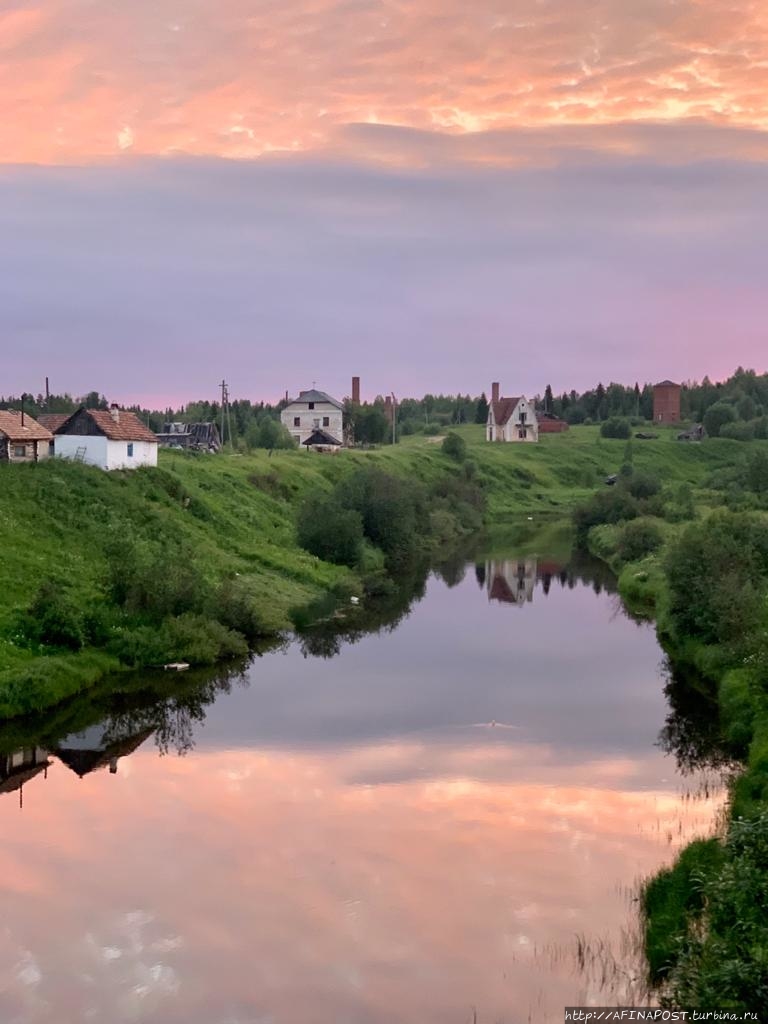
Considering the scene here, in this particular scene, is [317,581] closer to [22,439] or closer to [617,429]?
[22,439]

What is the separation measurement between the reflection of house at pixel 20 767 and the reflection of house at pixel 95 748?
0.60m

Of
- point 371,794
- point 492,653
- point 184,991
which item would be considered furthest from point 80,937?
point 492,653

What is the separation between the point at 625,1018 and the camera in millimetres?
17906

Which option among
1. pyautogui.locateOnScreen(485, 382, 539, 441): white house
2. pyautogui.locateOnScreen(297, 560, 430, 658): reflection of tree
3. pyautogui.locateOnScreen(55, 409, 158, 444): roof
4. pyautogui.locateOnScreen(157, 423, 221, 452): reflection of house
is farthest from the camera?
pyautogui.locateOnScreen(485, 382, 539, 441): white house

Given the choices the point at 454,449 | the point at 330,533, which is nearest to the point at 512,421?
the point at 454,449

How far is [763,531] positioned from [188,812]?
31.1 m

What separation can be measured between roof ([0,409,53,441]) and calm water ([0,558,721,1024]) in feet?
86.3

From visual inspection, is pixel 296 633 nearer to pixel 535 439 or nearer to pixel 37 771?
pixel 37 771

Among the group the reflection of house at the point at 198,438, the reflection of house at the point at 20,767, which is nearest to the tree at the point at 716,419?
the reflection of house at the point at 198,438

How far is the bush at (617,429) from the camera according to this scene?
166750 millimetres

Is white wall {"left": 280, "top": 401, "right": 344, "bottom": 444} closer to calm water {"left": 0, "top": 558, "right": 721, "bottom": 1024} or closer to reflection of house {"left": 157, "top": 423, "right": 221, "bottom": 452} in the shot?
reflection of house {"left": 157, "top": 423, "right": 221, "bottom": 452}

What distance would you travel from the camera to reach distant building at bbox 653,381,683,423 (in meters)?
190

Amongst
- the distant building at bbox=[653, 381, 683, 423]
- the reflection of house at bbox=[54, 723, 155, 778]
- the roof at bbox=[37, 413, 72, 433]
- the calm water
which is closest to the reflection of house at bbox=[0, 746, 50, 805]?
the calm water

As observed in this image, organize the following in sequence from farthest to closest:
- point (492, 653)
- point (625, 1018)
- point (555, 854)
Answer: point (492, 653) → point (555, 854) → point (625, 1018)
